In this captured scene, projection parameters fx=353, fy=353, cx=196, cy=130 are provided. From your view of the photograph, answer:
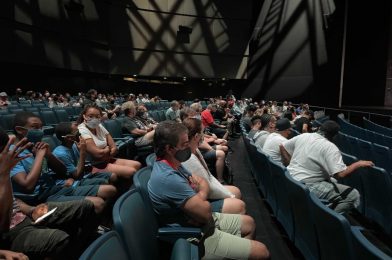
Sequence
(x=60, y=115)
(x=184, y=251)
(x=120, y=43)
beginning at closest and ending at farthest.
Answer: (x=184, y=251) < (x=60, y=115) < (x=120, y=43)

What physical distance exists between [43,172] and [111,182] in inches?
31.6

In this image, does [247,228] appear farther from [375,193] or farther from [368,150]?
[368,150]

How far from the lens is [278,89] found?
19.5 metres

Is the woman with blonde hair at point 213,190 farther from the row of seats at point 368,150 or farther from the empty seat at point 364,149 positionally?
the empty seat at point 364,149

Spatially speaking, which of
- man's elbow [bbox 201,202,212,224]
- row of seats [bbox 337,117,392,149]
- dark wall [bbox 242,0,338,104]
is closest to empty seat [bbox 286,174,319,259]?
man's elbow [bbox 201,202,212,224]

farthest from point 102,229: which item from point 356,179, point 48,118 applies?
point 48,118

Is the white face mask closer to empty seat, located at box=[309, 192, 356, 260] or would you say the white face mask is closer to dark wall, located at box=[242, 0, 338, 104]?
empty seat, located at box=[309, 192, 356, 260]

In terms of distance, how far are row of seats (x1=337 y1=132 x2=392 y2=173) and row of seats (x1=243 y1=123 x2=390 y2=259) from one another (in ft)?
5.77

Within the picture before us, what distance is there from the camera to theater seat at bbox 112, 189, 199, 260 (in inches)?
58.7

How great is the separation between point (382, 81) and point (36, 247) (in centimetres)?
1654

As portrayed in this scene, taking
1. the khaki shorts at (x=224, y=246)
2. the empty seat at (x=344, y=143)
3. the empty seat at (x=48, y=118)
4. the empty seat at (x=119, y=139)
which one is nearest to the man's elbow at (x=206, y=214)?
the khaki shorts at (x=224, y=246)

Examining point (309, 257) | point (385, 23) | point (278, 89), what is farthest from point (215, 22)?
point (309, 257)

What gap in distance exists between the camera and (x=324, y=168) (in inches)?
129

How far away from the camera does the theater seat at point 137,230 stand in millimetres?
1490
